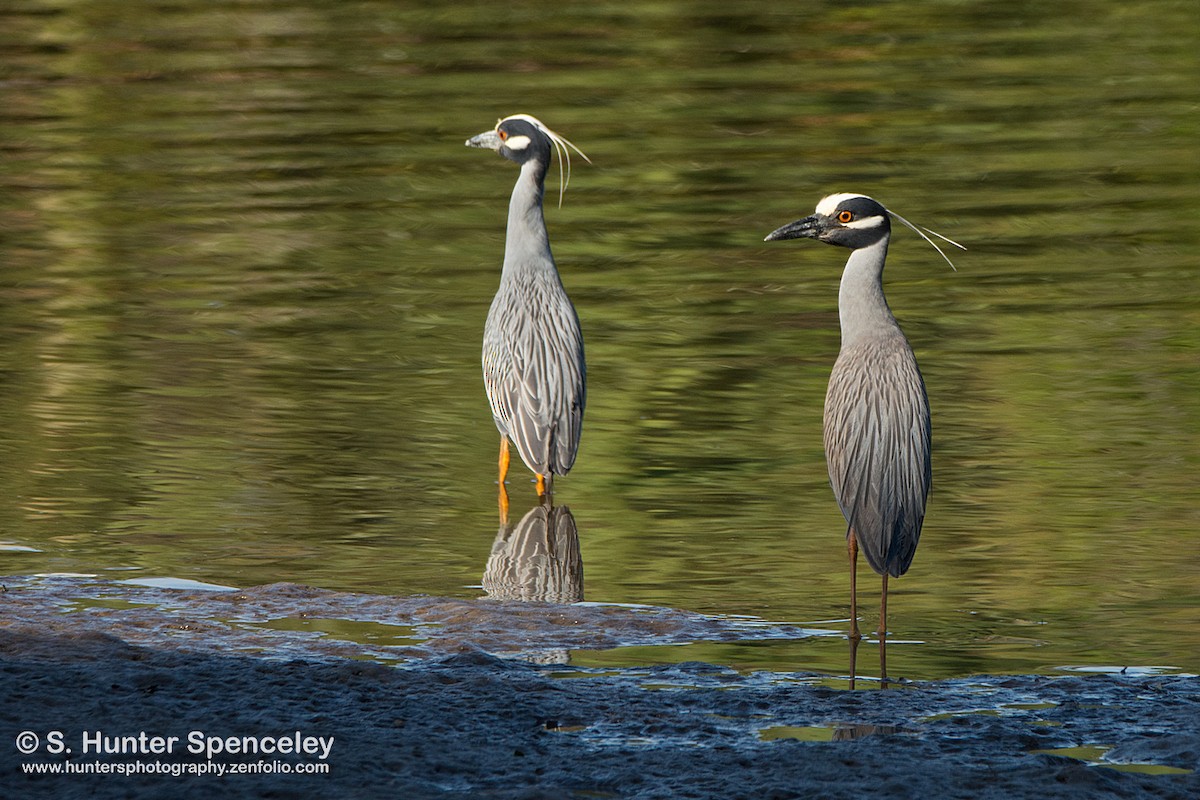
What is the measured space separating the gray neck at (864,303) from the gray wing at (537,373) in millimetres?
1855

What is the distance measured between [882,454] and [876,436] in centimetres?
8

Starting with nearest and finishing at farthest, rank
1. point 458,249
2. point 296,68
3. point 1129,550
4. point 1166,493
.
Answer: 1. point 1129,550
2. point 1166,493
3. point 458,249
4. point 296,68

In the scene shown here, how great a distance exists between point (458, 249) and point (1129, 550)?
25.7 ft

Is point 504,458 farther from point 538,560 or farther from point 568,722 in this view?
point 568,722

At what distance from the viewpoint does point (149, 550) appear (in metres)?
8.44

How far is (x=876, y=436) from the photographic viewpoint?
7527 mm

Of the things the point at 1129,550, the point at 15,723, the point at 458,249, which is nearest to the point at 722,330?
the point at 458,249

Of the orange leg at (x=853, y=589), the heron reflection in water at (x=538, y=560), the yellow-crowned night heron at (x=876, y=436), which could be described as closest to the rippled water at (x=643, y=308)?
the heron reflection in water at (x=538, y=560)

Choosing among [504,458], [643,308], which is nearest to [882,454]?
[504,458]

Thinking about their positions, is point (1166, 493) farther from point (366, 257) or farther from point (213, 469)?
point (366, 257)

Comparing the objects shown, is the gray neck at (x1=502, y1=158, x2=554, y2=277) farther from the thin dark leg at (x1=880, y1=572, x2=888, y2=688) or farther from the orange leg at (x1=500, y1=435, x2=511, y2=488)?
the thin dark leg at (x1=880, y1=572, x2=888, y2=688)

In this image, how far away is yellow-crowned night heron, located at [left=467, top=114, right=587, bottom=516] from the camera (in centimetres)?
937

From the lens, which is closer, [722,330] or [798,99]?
[722,330]

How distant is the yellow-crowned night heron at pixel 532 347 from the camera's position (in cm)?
937
